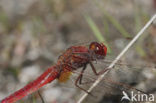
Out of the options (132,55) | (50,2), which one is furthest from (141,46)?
(50,2)

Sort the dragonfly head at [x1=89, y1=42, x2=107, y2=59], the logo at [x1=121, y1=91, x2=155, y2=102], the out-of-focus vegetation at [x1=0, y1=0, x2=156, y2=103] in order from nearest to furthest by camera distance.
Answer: the logo at [x1=121, y1=91, x2=155, y2=102], the dragonfly head at [x1=89, y1=42, x2=107, y2=59], the out-of-focus vegetation at [x1=0, y1=0, x2=156, y2=103]

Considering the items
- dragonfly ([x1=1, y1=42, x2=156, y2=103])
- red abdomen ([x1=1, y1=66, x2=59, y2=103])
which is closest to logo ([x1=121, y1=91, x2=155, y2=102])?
dragonfly ([x1=1, y1=42, x2=156, y2=103])

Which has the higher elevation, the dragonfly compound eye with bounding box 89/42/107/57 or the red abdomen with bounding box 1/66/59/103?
the dragonfly compound eye with bounding box 89/42/107/57

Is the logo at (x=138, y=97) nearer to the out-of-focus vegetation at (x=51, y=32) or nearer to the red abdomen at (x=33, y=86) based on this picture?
the red abdomen at (x=33, y=86)

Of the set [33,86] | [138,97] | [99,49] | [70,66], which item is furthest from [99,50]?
[33,86]

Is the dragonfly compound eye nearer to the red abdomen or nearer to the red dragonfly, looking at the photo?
the red dragonfly

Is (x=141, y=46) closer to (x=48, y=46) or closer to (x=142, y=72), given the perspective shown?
(x=142, y=72)

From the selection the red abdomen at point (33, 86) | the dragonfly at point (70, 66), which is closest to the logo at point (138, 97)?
the dragonfly at point (70, 66)

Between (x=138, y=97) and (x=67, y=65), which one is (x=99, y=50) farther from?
(x=138, y=97)
